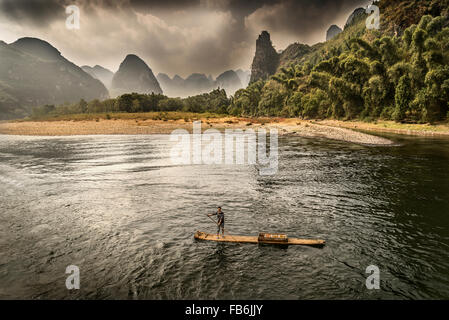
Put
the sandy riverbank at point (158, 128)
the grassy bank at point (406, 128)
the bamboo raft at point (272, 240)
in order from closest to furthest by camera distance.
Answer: the bamboo raft at point (272, 240), the grassy bank at point (406, 128), the sandy riverbank at point (158, 128)

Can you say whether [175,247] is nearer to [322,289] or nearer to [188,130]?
[322,289]

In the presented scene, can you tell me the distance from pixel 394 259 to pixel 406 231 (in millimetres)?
4040

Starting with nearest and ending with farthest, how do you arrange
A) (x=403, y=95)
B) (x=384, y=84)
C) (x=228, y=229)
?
(x=228, y=229)
(x=403, y=95)
(x=384, y=84)

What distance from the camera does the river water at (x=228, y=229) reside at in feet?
37.9

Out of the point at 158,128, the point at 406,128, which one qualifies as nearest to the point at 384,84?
the point at 406,128

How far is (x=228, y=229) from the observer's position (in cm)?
1702

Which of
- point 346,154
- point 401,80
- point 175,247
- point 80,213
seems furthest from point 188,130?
point 175,247

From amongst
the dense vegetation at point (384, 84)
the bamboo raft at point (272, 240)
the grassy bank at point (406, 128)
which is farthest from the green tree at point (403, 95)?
the bamboo raft at point (272, 240)

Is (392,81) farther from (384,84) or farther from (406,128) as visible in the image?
(406,128)

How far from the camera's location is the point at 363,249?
14297mm

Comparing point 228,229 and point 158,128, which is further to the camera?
point 158,128

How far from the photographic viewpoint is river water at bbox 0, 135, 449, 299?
11539 mm

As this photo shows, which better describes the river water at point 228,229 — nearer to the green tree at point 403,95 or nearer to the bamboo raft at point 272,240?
the bamboo raft at point 272,240

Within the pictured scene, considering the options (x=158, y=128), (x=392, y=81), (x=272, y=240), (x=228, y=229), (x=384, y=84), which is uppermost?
(x=384, y=84)
